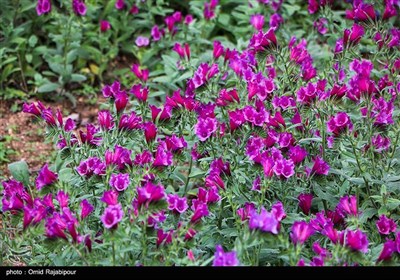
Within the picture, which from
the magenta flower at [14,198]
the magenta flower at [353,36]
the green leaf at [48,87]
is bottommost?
the green leaf at [48,87]

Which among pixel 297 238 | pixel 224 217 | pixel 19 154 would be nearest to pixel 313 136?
pixel 224 217

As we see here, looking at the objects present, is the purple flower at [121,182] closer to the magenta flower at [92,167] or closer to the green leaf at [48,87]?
the magenta flower at [92,167]

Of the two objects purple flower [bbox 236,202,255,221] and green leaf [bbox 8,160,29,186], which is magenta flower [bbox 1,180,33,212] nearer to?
green leaf [bbox 8,160,29,186]

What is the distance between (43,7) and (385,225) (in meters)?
3.24

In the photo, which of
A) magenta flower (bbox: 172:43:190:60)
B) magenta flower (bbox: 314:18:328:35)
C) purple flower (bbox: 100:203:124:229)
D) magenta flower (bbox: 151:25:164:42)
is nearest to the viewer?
purple flower (bbox: 100:203:124:229)

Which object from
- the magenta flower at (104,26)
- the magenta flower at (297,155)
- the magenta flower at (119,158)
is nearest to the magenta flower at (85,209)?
the magenta flower at (119,158)

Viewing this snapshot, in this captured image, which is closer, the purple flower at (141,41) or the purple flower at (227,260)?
the purple flower at (227,260)

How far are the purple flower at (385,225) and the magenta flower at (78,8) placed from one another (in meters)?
3.04

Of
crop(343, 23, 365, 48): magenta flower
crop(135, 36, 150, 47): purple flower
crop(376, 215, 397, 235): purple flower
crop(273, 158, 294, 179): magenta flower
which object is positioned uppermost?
crop(343, 23, 365, 48): magenta flower

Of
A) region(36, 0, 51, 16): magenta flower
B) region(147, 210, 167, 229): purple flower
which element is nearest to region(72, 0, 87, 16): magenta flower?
region(36, 0, 51, 16): magenta flower

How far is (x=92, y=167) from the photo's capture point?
10.9 feet

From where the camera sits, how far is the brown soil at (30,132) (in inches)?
198

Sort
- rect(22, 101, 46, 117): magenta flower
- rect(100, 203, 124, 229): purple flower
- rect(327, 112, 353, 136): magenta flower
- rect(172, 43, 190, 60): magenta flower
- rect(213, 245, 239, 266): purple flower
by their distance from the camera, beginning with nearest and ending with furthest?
rect(213, 245, 239, 266): purple flower < rect(100, 203, 124, 229): purple flower < rect(327, 112, 353, 136): magenta flower < rect(22, 101, 46, 117): magenta flower < rect(172, 43, 190, 60): magenta flower

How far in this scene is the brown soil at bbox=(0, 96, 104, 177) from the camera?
5.03m
